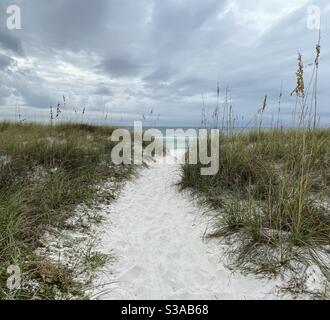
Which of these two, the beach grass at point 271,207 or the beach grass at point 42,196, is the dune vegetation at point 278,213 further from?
the beach grass at point 42,196

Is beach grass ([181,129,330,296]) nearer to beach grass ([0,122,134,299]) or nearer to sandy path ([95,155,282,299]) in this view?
sandy path ([95,155,282,299])

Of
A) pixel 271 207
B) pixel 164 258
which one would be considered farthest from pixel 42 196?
pixel 271 207

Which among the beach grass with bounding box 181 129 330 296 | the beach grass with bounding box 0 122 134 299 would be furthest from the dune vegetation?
the beach grass with bounding box 0 122 134 299

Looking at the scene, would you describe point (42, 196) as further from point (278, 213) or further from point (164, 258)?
point (278, 213)

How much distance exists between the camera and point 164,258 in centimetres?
297

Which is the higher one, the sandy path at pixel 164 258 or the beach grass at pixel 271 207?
the beach grass at pixel 271 207

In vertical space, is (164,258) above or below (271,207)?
below

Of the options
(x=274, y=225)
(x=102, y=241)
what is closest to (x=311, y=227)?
(x=274, y=225)

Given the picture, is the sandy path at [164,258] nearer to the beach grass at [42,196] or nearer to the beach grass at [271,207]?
the beach grass at [271,207]

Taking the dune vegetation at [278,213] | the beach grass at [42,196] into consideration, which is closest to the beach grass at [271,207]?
the dune vegetation at [278,213]

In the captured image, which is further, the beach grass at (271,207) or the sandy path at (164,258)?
the beach grass at (271,207)

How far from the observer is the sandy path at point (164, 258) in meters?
2.38

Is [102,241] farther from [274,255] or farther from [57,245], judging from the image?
[274,255]
